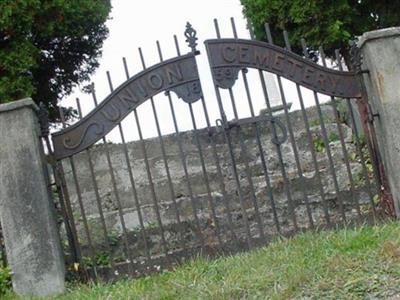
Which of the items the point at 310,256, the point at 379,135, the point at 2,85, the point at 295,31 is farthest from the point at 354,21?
the point at 310,256

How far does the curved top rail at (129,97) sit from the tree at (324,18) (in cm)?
402

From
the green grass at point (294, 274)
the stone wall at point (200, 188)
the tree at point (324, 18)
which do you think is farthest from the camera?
the tree at point (324, 18)

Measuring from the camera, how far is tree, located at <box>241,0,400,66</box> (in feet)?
28.2

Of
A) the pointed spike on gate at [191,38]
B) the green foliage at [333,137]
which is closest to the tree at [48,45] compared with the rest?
the pointed spike on gate at [191,38]

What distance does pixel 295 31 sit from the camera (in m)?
8.85

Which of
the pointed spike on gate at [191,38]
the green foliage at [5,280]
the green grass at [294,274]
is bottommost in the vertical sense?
the green grass at [294,274]

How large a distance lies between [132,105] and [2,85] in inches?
96.3

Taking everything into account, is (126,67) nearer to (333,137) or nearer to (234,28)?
(234,28)

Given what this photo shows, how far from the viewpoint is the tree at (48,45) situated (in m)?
6.81

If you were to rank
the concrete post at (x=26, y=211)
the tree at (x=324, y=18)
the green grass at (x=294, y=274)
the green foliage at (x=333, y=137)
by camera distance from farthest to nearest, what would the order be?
the tree at (x=324, y=18)
the green foliage at (x=333, y=137)
the concrete post at (x=26, y=211)
the green grass at (x=294, y=274)

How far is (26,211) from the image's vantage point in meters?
4.53

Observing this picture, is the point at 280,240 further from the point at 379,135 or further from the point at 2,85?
the point at 2,85

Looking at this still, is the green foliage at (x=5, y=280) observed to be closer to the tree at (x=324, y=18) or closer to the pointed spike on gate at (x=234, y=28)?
the pointed spike on gate at (x=234, y=28)

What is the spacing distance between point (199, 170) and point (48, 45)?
3.22 m
